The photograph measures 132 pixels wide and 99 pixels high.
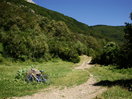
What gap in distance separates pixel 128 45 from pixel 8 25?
179 ft

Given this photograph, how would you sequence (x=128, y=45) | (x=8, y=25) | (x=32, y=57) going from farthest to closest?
(x=8, y=25)
(x=32, y=57)
(x=128, y=45)

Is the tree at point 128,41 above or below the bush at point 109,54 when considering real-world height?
above

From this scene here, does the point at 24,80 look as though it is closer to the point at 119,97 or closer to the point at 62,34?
the point at 119,97

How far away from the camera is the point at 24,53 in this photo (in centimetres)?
5519

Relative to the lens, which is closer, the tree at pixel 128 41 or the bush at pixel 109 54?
the tree at pixel 128 41

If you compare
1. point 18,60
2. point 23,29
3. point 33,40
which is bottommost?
point 18,60

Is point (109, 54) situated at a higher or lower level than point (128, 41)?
lower

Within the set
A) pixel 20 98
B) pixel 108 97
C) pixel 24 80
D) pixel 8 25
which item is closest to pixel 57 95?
pixel 20 98

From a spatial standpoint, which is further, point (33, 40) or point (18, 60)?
point (33, 40)

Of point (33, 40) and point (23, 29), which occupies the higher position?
point (23, 29)

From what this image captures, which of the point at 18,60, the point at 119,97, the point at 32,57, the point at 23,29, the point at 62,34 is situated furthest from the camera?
the point at 62,34

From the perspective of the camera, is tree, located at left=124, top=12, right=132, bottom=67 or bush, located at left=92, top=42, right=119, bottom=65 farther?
bush, located at left=92, top=42, right=119, bottom=65

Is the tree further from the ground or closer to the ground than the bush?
further from the ground

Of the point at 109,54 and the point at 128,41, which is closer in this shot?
the point at 128,41
